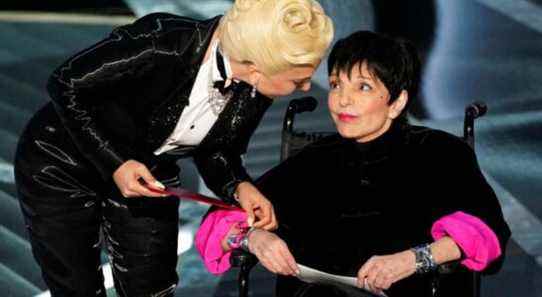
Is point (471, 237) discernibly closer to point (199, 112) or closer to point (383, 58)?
point (383, 58)

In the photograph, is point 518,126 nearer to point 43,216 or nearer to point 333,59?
point 333,59

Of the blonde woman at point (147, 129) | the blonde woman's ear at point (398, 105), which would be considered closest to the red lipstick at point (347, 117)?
the blonde woman's ear at point (398, 105)

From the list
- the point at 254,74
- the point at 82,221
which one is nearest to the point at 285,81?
the point at 254,74

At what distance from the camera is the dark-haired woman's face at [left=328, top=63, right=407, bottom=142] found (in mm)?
3432

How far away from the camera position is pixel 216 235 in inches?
140

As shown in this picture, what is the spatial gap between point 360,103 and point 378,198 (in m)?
0.26

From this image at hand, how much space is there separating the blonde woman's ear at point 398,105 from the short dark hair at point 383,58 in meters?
0.02

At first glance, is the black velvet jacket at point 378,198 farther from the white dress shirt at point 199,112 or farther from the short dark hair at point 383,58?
the white dress shirt at point 199,112

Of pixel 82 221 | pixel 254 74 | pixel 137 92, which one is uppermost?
pixel 254 74

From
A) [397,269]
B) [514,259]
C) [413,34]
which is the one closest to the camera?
[397,269]

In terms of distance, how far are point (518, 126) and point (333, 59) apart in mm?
2512

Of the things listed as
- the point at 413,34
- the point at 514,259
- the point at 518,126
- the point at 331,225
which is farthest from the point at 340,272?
the point at 413,34

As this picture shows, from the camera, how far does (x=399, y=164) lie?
3.52 m

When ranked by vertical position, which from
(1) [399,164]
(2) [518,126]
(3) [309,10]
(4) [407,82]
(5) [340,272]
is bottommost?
(2) [518,126]
